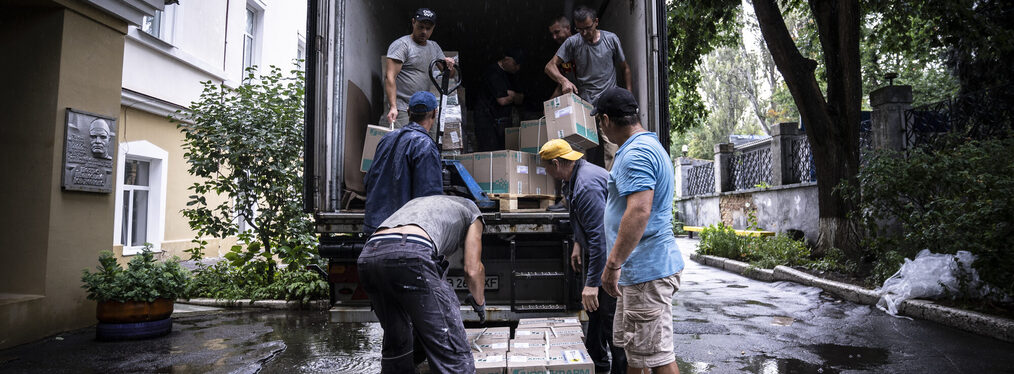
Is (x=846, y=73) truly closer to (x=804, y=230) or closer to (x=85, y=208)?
(x=804, y=230)

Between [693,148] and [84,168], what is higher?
[693,148]

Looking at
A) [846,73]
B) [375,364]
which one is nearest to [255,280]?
Answer: [375,364]

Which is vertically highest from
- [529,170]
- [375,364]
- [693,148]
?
[693,148]

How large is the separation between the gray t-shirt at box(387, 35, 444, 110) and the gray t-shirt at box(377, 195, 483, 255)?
8.60 ft

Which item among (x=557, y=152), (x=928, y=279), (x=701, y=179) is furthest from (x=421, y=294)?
(x=701, y=179)

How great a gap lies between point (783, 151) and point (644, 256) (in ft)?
42.1

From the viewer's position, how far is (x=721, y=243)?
509 inches

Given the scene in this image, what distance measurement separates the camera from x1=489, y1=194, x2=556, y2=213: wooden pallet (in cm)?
476

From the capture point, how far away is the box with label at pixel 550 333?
136 inches

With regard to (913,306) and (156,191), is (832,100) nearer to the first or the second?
(913,306)

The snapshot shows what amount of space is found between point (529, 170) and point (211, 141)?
4.96 m

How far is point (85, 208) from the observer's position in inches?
244

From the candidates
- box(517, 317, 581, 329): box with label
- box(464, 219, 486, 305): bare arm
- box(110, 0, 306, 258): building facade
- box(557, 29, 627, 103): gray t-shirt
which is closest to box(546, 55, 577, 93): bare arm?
box(557, 29, 627, 103): gray t-shirt

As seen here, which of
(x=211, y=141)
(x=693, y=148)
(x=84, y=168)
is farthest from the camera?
(x=693, y=148)
